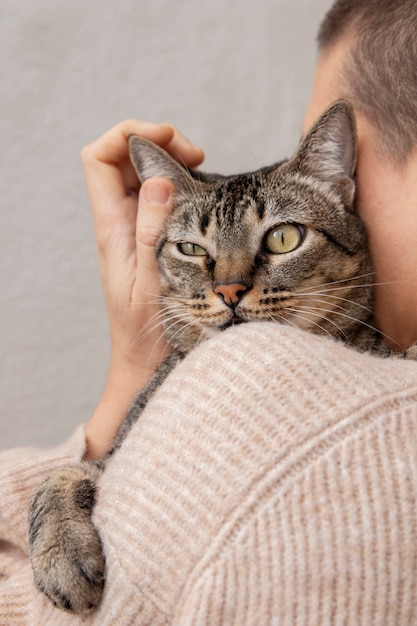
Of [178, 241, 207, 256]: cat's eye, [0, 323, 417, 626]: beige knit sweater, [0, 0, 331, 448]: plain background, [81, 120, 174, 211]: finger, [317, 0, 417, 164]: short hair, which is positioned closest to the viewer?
[0, 323, 417, 626]: beige knit sweater

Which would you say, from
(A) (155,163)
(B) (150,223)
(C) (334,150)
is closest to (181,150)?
(A) (155,163)

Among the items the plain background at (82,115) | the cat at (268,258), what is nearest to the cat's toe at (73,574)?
the cat at (268,258)

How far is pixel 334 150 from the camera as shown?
106 cm

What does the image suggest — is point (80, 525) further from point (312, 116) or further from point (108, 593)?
point (312, 116)

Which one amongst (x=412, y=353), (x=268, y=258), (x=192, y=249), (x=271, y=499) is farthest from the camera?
(x=192, y=249)

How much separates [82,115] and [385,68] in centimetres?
131

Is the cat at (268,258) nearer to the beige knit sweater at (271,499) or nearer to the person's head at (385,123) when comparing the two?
the person's head at (385,123)

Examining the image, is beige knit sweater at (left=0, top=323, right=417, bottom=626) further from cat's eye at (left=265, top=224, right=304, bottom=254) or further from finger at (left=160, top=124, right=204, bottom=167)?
finger at (left=160, top=124, right=204, bottom=167)

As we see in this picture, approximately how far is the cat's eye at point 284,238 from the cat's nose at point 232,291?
0.12 m

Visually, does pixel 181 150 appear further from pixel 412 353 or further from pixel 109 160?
pixel 412 353

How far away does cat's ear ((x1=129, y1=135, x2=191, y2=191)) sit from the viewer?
122 cm

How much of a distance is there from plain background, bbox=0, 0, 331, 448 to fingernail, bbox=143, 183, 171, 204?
0.91 metres

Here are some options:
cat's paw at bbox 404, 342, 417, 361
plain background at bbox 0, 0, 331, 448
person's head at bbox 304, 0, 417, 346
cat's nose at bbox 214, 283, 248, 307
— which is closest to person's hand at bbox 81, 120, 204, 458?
cat's nose at bbox 214, 283, 248, 307

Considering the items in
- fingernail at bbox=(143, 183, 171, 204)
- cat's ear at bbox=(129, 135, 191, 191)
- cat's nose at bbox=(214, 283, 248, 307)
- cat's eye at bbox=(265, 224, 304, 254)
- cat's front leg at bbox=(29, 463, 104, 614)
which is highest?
cat's ear at bbox=(129, 135, 191, 191)
